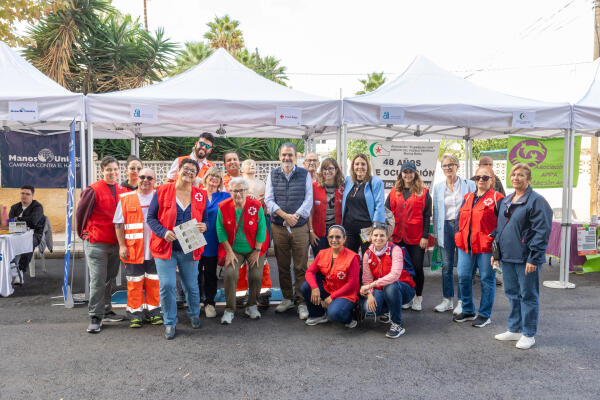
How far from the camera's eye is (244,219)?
447 cm

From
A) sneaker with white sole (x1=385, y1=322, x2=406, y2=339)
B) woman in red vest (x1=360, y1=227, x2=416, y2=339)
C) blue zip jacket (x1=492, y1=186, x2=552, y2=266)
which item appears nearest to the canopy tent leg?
blue zip jacket (x1=492, y1=186, x2=552, y2=266)

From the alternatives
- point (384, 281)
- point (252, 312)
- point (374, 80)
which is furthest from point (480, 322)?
point (374, 80)

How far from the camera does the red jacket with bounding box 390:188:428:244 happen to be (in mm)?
4891

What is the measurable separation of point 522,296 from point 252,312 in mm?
2644

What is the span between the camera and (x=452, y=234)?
4.93 meters

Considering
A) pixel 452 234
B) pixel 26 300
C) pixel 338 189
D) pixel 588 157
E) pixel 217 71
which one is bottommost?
pixel 26 300

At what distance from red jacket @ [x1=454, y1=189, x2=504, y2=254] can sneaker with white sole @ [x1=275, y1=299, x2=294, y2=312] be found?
1.97 m

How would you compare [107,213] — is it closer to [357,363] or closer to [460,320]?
[357,363]

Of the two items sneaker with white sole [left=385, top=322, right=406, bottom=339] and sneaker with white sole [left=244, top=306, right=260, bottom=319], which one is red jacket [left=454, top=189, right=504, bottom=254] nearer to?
sneaker with white sole [left=385, top=322, right=406, bottom=339]

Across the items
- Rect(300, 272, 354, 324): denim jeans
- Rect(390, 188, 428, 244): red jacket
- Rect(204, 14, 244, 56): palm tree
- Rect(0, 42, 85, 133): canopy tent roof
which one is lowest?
Rect(300, 272, 354, 324): denim jeans

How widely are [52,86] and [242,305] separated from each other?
11.6 ft

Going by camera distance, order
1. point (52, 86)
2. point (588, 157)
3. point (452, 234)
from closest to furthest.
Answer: point (452, 234) → point (52, 86) → point (588, 157)

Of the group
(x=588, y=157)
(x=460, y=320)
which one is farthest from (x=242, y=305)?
(x=588, y=157)

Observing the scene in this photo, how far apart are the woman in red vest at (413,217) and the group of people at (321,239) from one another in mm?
12
